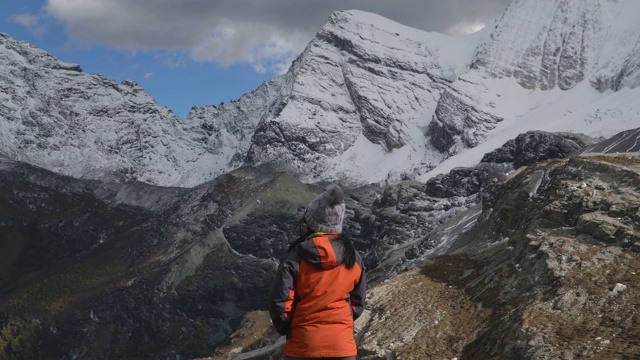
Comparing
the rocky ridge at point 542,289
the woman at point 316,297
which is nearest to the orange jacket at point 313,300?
the woman at point 316,297

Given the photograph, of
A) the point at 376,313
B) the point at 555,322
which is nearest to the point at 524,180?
the point at 376,313

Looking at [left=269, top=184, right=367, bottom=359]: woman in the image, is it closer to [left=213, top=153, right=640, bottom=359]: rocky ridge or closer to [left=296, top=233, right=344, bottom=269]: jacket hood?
[left=296, top=233, right=344, bottom=269]: jacket hood

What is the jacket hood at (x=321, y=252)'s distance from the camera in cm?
1153

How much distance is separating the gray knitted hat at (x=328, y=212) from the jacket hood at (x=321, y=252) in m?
0.39

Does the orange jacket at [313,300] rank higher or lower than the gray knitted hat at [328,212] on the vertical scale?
lower

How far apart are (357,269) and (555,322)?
17073mm

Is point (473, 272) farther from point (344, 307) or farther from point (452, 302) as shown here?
point (344, 307)

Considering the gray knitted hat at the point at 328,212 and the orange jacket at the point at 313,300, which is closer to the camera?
the orange jacket at the point at 313,300

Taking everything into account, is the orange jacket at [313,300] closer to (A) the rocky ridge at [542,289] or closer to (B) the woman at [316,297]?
(B) the woman at [316,297]

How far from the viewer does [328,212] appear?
11984mm

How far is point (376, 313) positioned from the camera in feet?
145

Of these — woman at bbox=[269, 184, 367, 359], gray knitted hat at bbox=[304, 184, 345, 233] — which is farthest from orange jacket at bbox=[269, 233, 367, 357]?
gray knitted hat at bbox=[304, 184, 345, 233]

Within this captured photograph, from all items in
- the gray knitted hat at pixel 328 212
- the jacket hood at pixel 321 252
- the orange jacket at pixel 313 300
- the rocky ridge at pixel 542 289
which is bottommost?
the rocky ridge at pixel 542 289

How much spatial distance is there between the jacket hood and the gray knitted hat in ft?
1.28
